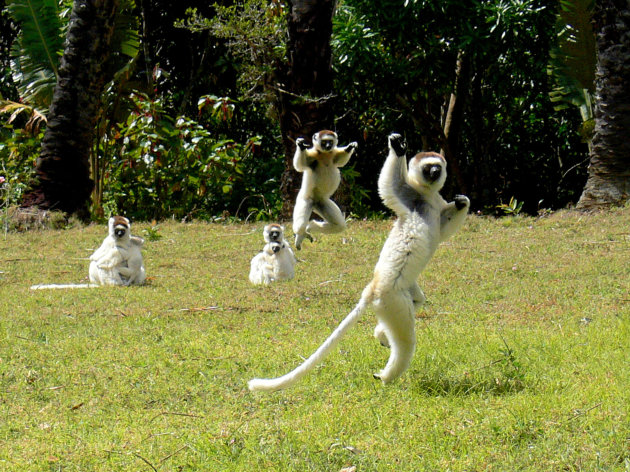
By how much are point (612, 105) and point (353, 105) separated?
5.80m

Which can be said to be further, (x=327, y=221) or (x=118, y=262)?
(x=118, y=262)

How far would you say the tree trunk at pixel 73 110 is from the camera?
15633 millimetres

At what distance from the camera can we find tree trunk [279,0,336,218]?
14.8 meters

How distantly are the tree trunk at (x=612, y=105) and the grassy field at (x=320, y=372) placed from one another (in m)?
2.58

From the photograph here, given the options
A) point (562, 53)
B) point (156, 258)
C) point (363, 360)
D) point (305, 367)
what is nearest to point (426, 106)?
point (562, 53)

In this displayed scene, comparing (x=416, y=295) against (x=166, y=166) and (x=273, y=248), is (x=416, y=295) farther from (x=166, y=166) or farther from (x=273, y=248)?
(x=166, y=166)

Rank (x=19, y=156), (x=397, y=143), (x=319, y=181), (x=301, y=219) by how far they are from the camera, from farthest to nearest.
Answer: (x=19, y=156), (x=319, y=181), (x=301, y=219), (x=397, y=143)

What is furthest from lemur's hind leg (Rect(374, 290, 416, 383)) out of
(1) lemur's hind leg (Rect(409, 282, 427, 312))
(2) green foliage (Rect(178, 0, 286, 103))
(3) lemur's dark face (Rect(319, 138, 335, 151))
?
(2) green foliage (Rect(178, 0, 286, 103))

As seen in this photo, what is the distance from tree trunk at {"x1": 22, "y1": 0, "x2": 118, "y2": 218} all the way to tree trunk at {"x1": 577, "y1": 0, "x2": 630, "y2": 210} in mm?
Answer: 9113

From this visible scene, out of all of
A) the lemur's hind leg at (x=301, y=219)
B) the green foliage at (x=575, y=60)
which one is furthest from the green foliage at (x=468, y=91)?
the lemur's hind leg at (x=301, y=219)

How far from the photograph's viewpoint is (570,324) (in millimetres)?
8055

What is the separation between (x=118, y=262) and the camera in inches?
448

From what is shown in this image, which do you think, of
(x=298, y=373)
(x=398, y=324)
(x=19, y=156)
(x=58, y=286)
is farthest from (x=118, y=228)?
(x=19, y=156)

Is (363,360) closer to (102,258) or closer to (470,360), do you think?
(470,360)
